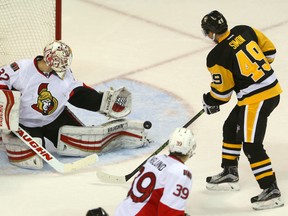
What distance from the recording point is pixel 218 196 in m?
4.75

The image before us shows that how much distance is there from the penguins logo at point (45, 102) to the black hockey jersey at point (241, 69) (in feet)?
2.94

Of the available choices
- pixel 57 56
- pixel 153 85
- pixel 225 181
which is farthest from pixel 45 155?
pixel 153 85

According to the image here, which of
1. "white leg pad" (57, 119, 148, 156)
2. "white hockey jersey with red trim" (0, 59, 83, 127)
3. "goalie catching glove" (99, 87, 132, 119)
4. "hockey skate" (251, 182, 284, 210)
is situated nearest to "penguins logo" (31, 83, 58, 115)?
"white hockey jersey with red trim" (0, 59, 83, 127)

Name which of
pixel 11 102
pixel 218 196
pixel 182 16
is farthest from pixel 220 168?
pixel 182 16

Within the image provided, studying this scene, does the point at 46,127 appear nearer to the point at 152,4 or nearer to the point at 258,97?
the point at 258,97

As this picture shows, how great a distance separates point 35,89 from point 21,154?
0.33 m

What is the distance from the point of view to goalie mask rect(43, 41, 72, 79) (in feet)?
16.3

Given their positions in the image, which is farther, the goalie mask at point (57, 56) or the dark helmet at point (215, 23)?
the goalie mask at point (57, 56)

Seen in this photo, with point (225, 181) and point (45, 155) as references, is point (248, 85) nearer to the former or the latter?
point (225, 181)

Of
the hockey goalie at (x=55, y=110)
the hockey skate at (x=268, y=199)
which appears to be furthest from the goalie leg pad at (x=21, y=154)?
the hockey skate at (x=268, y=199)

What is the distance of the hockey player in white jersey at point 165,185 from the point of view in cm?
380

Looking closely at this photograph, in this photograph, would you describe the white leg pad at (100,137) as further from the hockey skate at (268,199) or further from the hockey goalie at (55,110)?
the hockey skate at (268,199)

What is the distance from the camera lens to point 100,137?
516 centimetres

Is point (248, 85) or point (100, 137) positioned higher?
→ point (248, 85)
